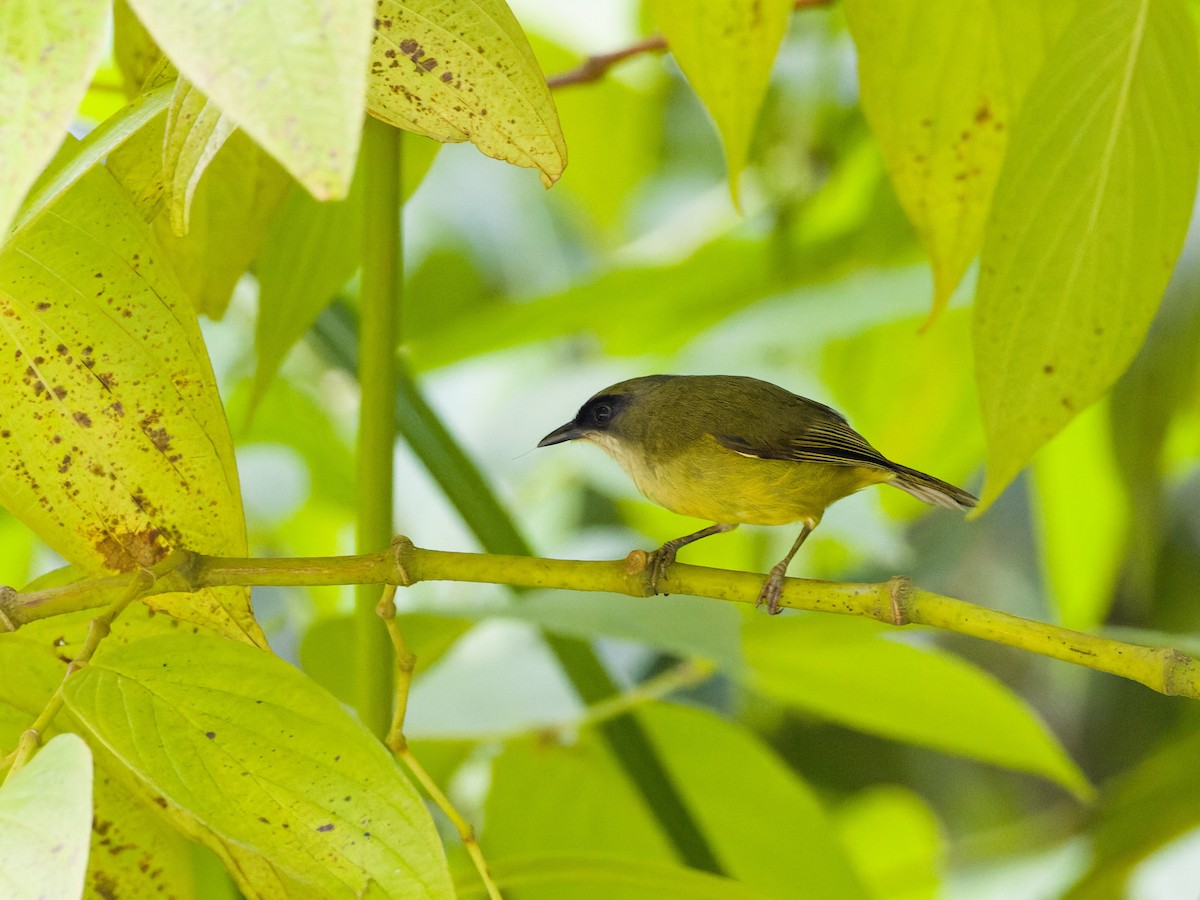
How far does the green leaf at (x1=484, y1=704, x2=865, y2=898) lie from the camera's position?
3.63 feet

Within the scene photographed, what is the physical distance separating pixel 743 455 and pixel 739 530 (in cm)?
48

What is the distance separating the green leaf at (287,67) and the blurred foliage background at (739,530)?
0.46 metres

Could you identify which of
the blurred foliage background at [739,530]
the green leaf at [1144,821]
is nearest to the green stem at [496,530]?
the blurred foliage background at [739,530]

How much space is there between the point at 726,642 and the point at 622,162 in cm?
123

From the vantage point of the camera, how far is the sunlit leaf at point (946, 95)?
76 centimetres

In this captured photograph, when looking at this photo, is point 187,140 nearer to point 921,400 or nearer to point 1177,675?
point 1177,675

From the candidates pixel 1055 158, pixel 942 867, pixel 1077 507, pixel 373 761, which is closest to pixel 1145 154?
pixel 1055 158

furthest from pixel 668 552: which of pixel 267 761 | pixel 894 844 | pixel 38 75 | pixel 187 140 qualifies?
pixel 894 844

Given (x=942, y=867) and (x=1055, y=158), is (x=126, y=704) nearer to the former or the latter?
(x=1055, y=158)

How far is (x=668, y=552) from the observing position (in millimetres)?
991

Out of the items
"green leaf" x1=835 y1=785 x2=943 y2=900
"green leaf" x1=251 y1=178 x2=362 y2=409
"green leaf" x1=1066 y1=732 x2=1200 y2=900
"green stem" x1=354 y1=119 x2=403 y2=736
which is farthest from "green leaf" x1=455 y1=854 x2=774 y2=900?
"green leaf" x1=835 y1=785 x2=943 y2=900

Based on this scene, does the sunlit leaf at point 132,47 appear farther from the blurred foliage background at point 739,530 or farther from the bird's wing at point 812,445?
the bird's wing at point 812,445

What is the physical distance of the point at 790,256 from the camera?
1.69 meters

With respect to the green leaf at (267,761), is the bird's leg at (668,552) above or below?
above
